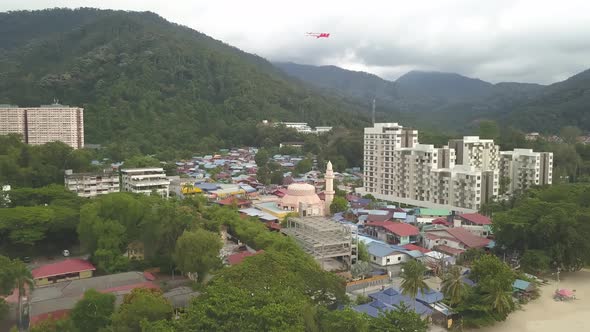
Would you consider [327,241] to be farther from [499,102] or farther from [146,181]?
[499,102]

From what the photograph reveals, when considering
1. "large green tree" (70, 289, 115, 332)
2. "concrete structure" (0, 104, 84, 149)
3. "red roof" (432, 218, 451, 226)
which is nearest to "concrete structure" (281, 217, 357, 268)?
"red roof" (432, 218, 451, 226)

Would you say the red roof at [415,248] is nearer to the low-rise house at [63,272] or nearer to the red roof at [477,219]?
the red roof at [477,219]

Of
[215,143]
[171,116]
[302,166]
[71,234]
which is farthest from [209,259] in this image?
[171,116]

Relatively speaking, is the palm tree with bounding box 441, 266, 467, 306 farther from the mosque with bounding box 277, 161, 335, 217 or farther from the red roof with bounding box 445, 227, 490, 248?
the mosque with bounding box 277, 161, 335, 217

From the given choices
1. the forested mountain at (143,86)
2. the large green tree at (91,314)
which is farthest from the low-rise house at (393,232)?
the forested mountain at (143,86)

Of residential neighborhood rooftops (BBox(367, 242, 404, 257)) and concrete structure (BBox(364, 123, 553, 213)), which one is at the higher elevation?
concrete structure (BBox(364, 123, 553, 213))

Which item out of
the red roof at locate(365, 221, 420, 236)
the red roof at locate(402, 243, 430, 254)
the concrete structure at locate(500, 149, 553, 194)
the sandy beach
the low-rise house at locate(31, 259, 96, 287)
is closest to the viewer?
the sandy beach
